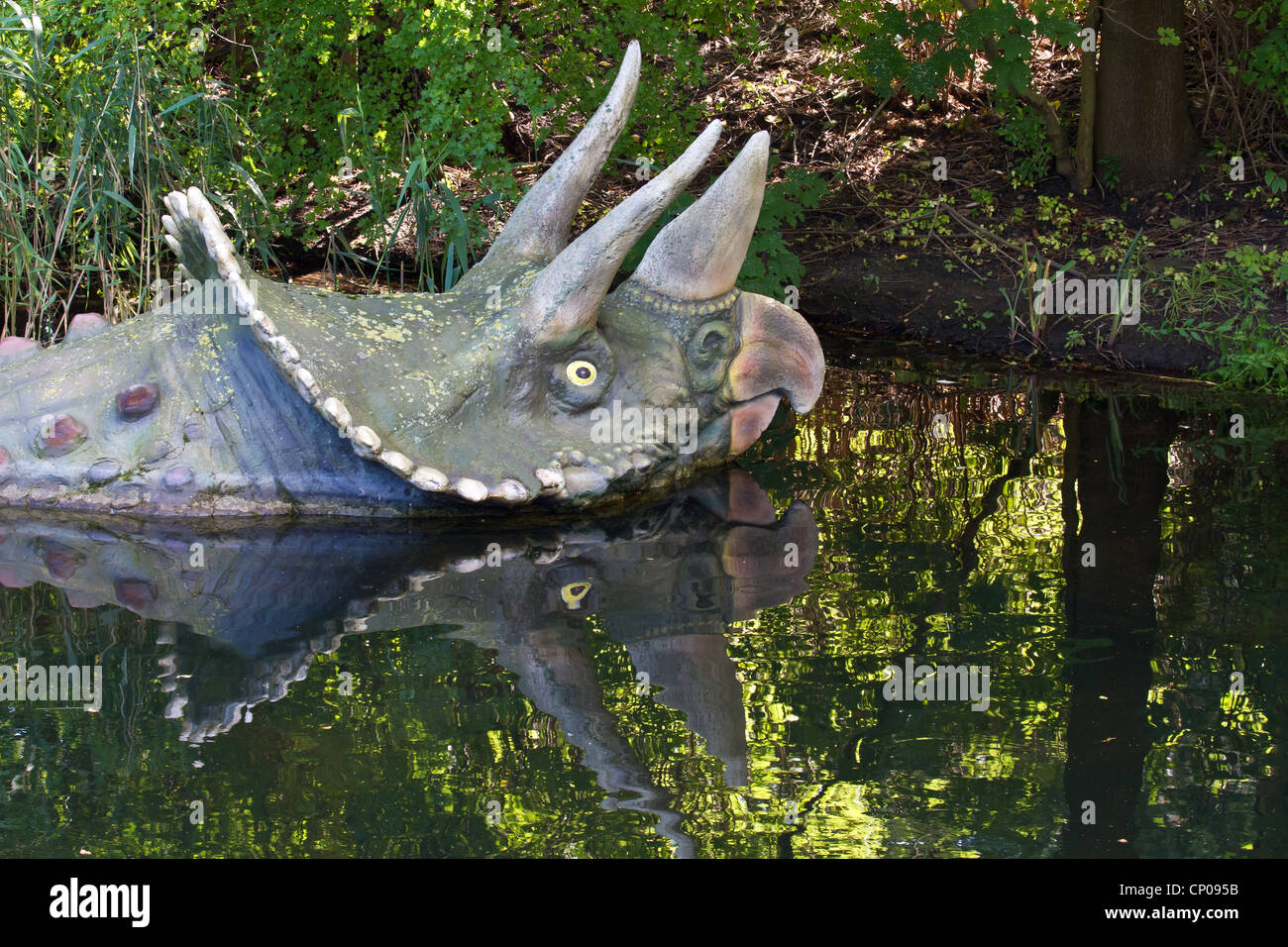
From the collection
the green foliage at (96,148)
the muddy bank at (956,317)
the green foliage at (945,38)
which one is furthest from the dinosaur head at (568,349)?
the green foliage at (945,38)

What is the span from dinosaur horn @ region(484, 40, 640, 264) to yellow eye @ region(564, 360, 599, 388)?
583mm

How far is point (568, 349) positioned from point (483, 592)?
42.3 inches

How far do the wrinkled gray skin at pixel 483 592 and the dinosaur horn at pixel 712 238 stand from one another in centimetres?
80

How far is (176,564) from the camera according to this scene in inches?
159

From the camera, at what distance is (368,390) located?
14.1ft

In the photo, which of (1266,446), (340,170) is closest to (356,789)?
(1266,446)

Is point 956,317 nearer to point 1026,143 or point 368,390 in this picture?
point 1026,143

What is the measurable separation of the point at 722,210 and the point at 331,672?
7.49 ft

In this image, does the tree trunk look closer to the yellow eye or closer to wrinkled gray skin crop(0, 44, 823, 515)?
wrinkled gray skin crop(0, 44, 823, 515)

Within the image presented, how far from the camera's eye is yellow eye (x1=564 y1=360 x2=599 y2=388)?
4594mm

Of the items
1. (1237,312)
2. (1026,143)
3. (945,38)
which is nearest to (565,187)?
(945,38)

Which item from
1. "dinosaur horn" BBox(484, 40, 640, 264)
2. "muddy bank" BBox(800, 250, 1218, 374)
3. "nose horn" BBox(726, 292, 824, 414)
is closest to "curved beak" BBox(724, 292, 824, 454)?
"nose horn" BBox(726, 292, 824, 414)

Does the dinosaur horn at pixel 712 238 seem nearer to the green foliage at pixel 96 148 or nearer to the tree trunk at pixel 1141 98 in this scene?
the green foliage at pixel 96 148

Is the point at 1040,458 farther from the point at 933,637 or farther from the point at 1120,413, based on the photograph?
the point at 933,637
